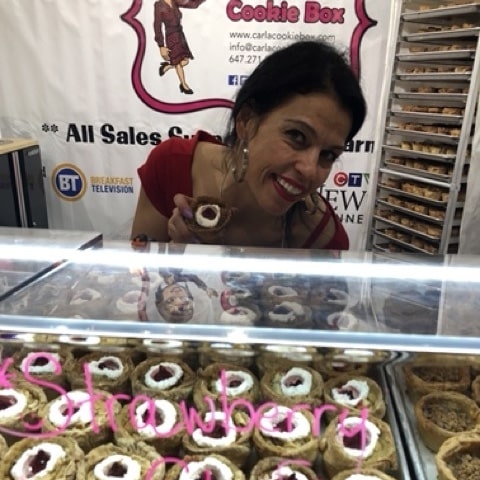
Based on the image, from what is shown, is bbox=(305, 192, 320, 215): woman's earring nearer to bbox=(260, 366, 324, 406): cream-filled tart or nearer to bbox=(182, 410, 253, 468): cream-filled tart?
bbox=(260, 366, 324, 406): cream-filled tart

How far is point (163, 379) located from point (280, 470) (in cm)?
42

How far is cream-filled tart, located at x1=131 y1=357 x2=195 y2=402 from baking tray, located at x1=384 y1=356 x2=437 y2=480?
22.4 inches

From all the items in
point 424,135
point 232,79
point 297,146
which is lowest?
point 424,135

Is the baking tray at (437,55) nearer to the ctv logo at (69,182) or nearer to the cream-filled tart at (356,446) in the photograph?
the ctv logo at (69,182)

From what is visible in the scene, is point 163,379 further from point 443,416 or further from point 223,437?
point 443,416

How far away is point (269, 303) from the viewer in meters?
1.26

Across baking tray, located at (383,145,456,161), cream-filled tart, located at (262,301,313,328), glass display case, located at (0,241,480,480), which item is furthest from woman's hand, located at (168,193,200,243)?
baking tray, located at (383,145,456,161)

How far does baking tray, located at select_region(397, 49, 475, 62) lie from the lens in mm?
3360

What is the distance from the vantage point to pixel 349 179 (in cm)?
416

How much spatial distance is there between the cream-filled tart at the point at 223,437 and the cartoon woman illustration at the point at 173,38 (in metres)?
3.13

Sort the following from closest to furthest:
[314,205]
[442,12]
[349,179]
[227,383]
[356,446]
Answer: [356,446], [227,383], [314,205], [442,12], [349,179]

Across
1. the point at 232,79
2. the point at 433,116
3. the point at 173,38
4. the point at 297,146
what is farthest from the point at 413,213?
the point at 297,146

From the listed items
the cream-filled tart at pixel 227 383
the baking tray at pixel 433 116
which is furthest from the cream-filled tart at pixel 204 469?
the baking tray at pixel 433 116

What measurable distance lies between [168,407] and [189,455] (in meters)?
0.14
